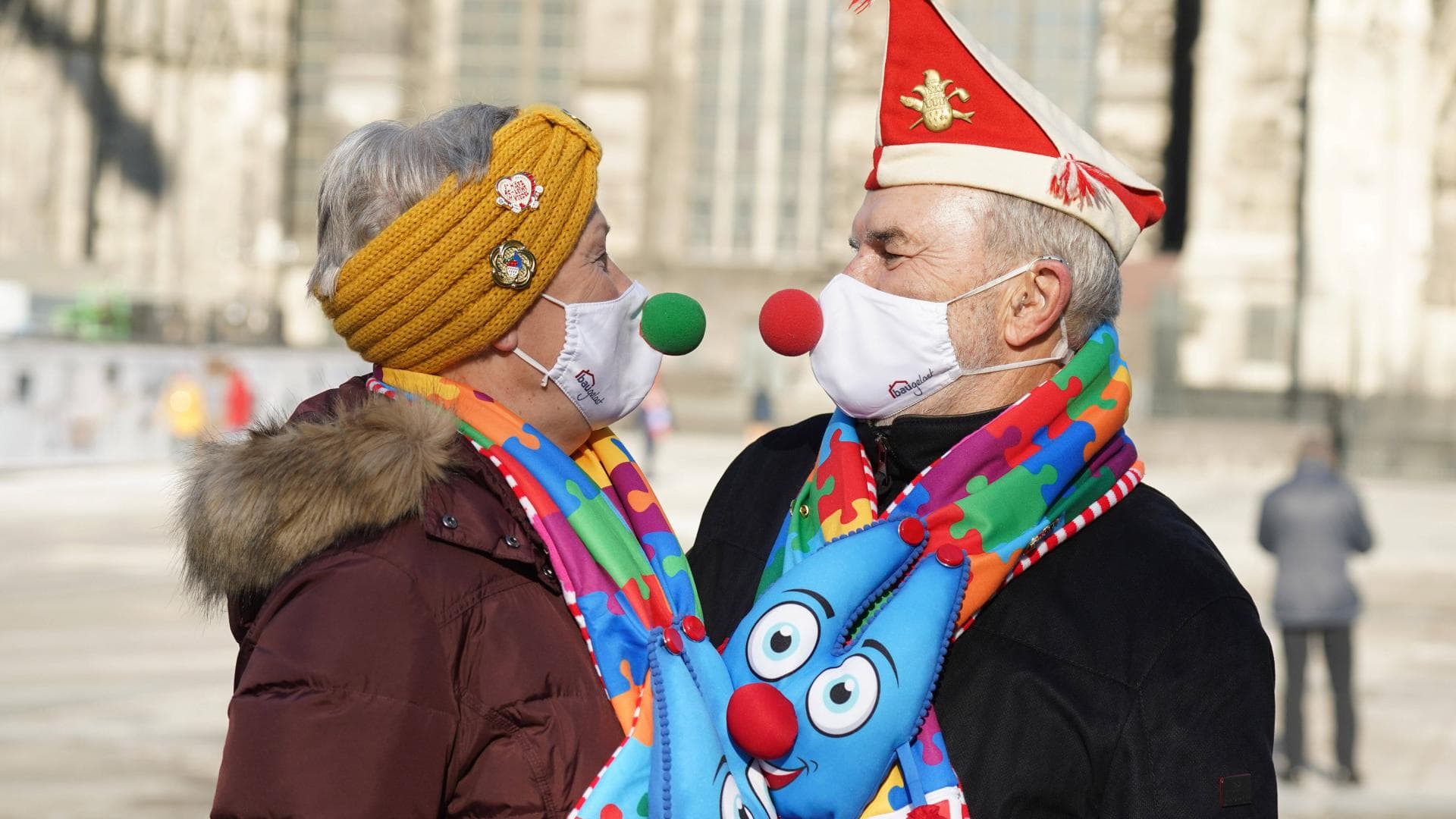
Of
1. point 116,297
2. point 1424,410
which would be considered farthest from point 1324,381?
point 116,297

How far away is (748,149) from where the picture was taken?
28.7 meters

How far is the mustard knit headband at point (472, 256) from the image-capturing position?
2.21m

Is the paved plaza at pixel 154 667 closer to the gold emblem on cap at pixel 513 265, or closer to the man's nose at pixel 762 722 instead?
the gold emblem on cap at pixel 513 265

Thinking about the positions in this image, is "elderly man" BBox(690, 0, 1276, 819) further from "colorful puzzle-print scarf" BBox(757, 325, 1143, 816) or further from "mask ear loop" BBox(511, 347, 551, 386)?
"mask ear loop" BBox(511, 347, 551, 386)

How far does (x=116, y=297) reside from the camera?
82.0 ft

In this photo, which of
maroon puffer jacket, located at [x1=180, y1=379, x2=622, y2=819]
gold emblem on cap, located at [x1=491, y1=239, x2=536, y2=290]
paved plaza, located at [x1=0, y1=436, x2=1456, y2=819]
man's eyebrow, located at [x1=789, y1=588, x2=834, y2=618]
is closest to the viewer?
maroon puffer jacket, located at [x1=180, y1=379, x2=622, y2=819]

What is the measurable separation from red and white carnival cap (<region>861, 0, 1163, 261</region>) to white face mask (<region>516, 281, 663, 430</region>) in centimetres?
46

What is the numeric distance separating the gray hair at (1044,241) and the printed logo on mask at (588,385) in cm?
64

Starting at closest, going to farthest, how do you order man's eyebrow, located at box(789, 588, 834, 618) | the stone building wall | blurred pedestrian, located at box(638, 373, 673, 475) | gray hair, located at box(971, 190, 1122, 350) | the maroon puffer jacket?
1. the maroon puffer jacket
2. man's eyebrow, located at box(789, 588, 834, 618)
3. gray hair, located at box(971, 190, 1122, 350)
4. blurred pedestrian, located at box(638, 373, 673, 475)
5. the stone building wall

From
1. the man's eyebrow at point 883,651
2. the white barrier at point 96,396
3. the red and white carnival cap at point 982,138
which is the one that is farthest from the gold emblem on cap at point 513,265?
the white barrier at point 96,396

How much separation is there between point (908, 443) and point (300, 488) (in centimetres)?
92

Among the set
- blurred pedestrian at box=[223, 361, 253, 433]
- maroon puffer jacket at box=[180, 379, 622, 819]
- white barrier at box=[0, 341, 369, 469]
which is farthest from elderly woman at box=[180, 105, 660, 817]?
blurred pedestrian at box=[223, 361, 253, 433]

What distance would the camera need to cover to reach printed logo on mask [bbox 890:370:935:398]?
2.43m

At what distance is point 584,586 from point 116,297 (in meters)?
24.7
